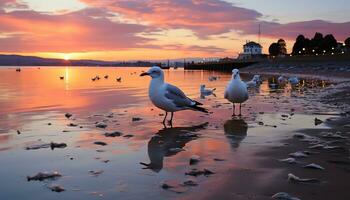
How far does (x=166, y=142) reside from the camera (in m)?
7.85

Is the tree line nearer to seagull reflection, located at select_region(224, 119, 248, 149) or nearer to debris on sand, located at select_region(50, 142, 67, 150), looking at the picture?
seagull reflection, located at select_region(224, 119, 248, 149)

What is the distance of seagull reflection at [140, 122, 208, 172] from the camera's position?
626 centimetres

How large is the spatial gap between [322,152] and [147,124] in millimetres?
4752

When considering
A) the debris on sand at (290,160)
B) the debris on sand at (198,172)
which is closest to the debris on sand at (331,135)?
the debris on sand at (290,160)

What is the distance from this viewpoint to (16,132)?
356 inches

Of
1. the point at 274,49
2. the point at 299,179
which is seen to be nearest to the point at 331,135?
the point at 299,179

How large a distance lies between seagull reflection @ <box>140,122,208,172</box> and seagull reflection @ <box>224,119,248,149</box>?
615 mm

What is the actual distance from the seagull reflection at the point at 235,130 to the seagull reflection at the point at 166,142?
0.61 metres

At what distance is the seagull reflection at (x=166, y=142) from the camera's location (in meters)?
6.26

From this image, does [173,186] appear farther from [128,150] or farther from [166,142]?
[166,142]

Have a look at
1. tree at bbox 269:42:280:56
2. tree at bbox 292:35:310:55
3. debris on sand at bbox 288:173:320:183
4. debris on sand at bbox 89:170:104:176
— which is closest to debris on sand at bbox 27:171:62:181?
debris on sand at bbox 89:170:104:176

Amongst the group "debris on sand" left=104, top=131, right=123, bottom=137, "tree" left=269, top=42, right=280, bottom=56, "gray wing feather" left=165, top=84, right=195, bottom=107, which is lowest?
"debris on sand" left=104, top=131, right=123, bottom=137

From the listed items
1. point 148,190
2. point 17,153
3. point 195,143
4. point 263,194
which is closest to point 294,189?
point 263,194

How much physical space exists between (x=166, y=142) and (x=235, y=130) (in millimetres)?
2035
